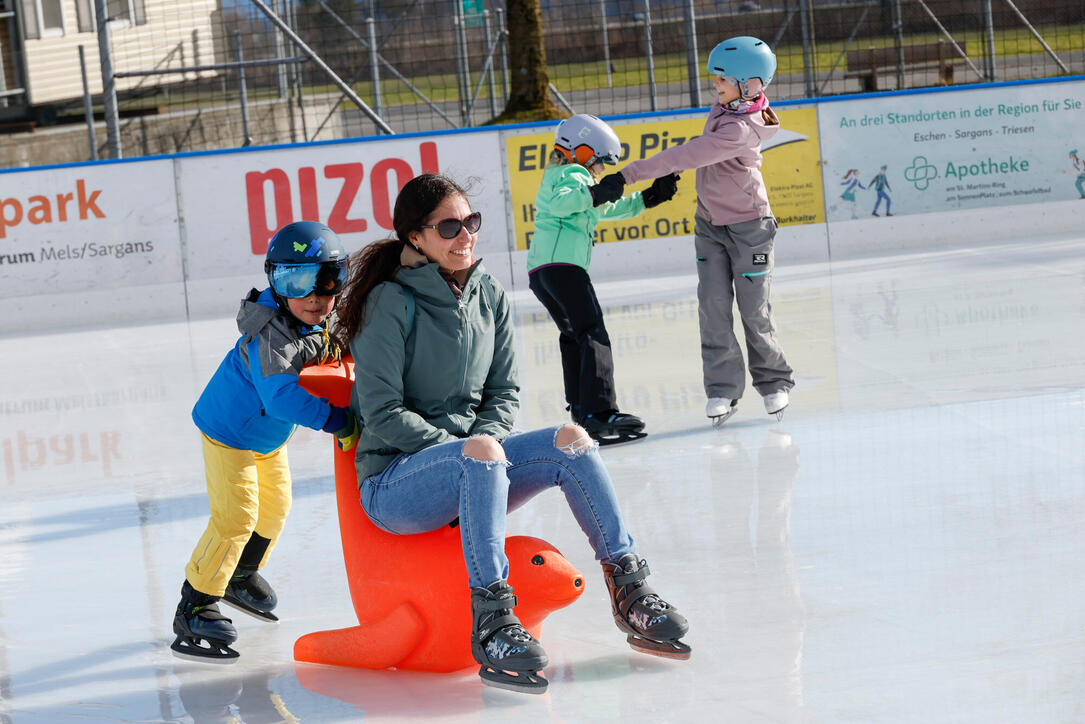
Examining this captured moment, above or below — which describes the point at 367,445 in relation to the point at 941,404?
above

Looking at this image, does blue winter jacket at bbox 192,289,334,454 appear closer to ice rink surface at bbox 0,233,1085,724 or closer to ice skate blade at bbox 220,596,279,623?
ice skate blade at bbox 220,596,279,623

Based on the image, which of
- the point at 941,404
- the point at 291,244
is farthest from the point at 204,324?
the point at 291,244

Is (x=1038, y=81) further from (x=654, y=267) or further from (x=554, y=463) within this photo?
(x=554, y=463)

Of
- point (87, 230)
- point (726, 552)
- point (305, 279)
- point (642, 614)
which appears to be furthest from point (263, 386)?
point (87, 230)

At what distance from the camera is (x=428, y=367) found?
3.16 metres

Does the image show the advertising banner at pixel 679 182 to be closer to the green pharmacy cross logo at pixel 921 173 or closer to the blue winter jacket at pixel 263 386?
the green pharmacy cross logo at pixel 921 173

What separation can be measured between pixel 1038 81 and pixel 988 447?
27.4 feet

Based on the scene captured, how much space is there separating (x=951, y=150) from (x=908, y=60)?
308 centimetres

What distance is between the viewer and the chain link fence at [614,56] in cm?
1274

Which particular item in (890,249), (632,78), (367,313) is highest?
(632,78)

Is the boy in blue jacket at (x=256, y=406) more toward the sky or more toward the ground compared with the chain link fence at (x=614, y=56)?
more toward the ground

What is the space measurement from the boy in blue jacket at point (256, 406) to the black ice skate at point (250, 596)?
0.31 ft

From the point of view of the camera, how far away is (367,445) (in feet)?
10.5

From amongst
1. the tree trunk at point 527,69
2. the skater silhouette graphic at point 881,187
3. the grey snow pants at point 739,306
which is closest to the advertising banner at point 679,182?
the skater silhouette graphic at point 881,187
